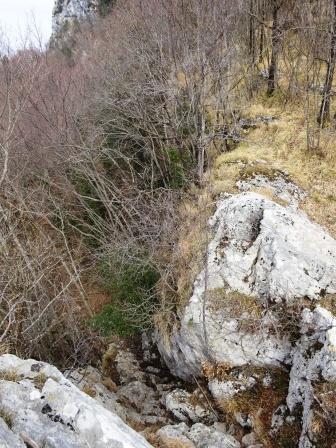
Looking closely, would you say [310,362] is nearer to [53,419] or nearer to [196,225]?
[196,225]

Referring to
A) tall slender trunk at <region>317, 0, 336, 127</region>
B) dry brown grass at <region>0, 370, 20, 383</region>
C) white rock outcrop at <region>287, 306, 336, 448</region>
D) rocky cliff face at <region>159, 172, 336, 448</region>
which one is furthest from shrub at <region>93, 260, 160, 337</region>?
tall slender trunk at <region>317, 0, 336, 127</region>

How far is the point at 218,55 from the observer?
11195mm

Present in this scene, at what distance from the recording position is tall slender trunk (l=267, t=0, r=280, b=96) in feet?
41.4

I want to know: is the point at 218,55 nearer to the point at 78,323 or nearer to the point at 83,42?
the point at 78,323

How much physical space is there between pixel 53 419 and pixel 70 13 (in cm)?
3371

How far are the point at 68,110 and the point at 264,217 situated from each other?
6.74 metres

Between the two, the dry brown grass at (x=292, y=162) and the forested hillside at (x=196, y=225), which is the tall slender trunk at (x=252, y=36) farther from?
the dry brown grass at (x=292, y=162)

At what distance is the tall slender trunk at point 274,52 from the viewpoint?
12631 mm

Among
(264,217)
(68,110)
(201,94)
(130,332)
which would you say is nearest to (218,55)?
(201,94)

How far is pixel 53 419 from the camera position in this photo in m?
4.70

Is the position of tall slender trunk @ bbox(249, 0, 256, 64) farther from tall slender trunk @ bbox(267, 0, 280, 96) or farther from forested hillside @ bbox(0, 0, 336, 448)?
tall slender trunk @ bbox(267, 0, 280, 96)

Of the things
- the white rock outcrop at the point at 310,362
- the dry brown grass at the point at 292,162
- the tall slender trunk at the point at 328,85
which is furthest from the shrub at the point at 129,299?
the tall slender trunk at the point at 328,85

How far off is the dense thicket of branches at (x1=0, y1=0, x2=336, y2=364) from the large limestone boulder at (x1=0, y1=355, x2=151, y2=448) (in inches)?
153

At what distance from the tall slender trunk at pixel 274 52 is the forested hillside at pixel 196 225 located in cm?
7
